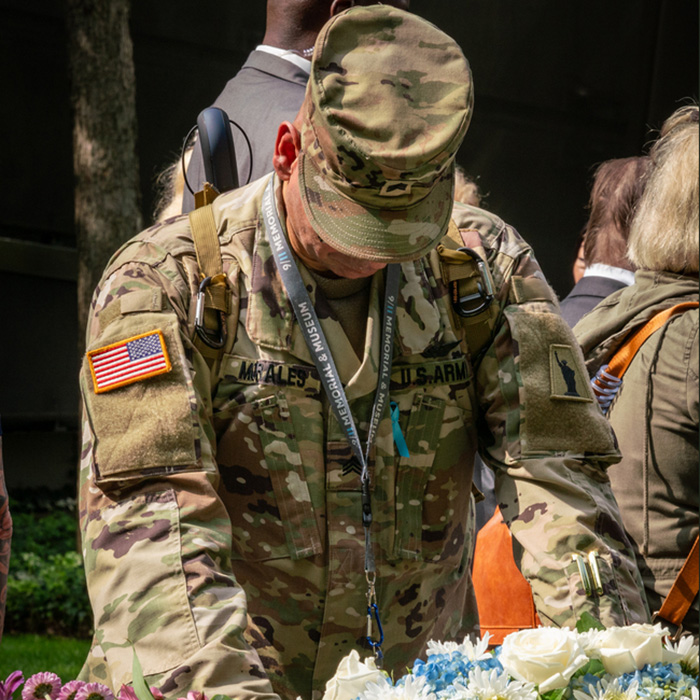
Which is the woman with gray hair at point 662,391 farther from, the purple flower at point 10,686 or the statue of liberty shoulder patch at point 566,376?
the purple flower at point 10,686

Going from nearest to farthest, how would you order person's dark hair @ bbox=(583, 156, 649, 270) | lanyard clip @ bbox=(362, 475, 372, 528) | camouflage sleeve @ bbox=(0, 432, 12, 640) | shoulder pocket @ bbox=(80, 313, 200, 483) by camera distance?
1. shoulder pocket @ bbox=(80, 313, 200, 483)
2. lanyard clip @ bbox=(362, 475, 372, 528)
3. camouflage sleeve @ bbox=(0, 432, 12, 640)
4. person's dark hair @ bbox=(583, 156, 649, 270)

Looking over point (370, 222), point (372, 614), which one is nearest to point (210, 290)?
point (370, 222)

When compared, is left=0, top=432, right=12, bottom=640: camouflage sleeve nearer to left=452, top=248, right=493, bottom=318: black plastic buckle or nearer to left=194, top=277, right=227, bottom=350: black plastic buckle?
left=194, top=277, right=227, bottom=350: black plastic buckle

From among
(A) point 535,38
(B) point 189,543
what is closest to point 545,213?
(A) point 535,38

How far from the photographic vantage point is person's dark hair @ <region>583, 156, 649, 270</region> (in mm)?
3889

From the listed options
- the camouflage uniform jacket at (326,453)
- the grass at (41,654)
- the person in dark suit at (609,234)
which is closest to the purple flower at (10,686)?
the camouflage uniform jacket at (326,453)

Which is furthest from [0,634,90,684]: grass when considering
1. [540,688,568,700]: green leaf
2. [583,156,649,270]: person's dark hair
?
[540,688,568,700]: green leaf

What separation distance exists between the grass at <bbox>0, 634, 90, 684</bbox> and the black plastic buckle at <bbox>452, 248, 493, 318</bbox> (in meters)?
3.86

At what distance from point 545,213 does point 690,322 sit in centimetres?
717

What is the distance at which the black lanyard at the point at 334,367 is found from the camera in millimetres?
2254

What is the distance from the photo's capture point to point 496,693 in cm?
150

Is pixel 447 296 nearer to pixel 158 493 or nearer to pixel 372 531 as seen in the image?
pixel 372 531

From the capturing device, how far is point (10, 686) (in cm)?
157

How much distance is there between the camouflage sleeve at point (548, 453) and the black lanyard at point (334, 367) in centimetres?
24
